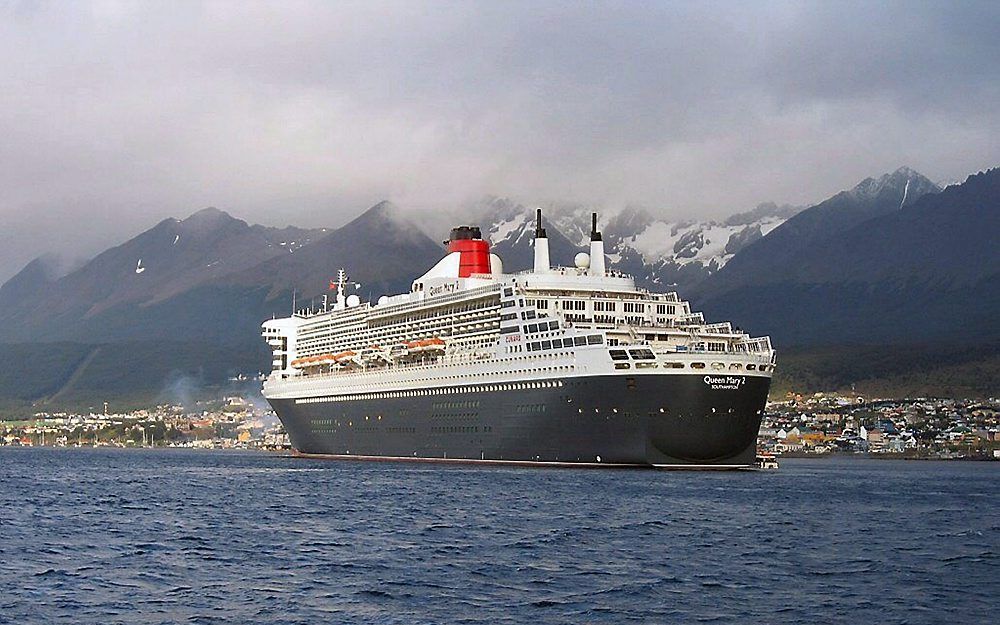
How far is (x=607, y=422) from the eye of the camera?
81.6m

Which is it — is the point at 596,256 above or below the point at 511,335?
above

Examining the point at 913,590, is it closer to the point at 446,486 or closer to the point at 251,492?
the point at 446,486

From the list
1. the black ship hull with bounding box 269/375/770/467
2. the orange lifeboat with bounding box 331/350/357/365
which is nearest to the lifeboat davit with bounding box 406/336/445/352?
the black ship hull with bounding box 269/375/770/467

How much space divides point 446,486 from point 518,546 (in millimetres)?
25127

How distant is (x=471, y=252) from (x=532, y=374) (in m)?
28.1

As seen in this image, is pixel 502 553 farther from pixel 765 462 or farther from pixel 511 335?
pixel 765 462

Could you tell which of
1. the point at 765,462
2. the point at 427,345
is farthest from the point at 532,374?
the point at 765,462

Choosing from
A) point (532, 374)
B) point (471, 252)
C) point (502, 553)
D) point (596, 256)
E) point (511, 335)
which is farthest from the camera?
point (471, 252)

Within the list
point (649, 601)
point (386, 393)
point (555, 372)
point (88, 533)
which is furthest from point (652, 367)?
point (649, 601)

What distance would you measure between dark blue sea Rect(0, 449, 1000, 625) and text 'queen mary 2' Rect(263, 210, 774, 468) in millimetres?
5728

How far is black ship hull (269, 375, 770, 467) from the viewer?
7975cm

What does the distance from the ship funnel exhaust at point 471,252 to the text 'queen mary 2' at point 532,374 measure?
131mm

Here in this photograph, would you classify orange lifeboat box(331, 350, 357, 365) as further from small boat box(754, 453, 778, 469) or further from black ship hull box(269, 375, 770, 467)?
small boat box(754, 453, 778, 469)

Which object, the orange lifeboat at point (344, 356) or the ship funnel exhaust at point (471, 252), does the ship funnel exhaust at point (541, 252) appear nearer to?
the ship funnel exhaust at point (471, 252)
